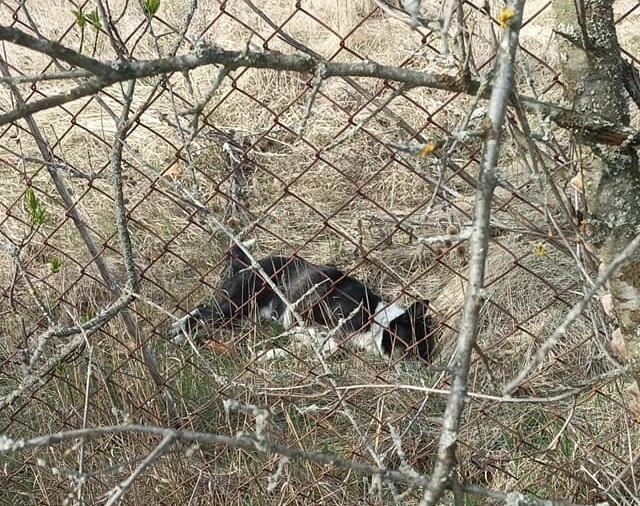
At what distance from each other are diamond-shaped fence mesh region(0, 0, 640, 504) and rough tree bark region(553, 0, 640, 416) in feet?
0.22

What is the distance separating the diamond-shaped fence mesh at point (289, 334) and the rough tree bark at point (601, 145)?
67mm

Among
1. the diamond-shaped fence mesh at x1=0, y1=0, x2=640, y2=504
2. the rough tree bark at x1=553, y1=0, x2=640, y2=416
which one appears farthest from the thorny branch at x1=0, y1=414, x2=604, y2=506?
the rough tree bark at x1=553, y1=0, x2=640, y2=416

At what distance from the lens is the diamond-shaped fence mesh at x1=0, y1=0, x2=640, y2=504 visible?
6.23 ft

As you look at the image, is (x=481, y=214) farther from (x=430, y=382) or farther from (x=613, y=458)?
(x=430, y=382)

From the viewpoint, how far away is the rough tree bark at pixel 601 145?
5.09 ft

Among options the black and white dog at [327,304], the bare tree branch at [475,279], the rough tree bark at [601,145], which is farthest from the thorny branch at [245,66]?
the black and white dog at [327,304]

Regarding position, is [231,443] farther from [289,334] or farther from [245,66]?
[289,334]

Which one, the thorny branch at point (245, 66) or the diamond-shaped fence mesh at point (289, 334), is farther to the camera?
the diamond-shaped fence mesh at point (289, 334)

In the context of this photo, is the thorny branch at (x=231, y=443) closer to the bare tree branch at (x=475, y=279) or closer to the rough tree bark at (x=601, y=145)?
the bare tree branch at (x=475, y=279)

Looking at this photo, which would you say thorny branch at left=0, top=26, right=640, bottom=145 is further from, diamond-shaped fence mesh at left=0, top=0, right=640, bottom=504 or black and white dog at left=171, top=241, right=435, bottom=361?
black and white dog at left=171, top=241, right=435, bottom=361

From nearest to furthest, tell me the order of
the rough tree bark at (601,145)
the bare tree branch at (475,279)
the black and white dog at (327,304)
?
the bare tree branch at (475,279)
the rough tree bark at (601,145)
the black and white dog at (327,304)

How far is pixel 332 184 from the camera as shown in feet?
15.7

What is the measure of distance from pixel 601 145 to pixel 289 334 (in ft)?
4.24

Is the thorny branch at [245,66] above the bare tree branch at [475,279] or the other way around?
above
